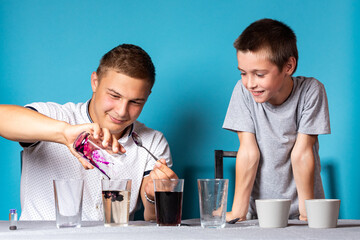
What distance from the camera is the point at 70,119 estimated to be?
1642mm

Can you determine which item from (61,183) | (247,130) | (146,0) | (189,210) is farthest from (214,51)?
(61,183)

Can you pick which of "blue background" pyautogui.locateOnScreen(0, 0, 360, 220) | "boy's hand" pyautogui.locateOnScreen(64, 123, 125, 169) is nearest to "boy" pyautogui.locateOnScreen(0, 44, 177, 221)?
"blue background" pyautogui.locateOnScreen(0, 0, 360, 220)

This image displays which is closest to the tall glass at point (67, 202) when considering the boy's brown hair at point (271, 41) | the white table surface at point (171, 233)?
the white table surface at point (171, 233)

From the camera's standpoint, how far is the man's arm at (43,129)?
0.95 meters

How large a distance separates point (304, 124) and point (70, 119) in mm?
852

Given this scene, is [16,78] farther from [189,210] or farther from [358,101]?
[358,101]

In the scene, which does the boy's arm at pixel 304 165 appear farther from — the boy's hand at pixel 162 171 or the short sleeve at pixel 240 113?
the boy's hand at pixel 162 171

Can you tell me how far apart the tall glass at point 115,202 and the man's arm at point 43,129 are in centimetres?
7

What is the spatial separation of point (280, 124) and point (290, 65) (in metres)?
0.21

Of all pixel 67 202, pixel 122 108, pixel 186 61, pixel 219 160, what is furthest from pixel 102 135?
pixel 186 61

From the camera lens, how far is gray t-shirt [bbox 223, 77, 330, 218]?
1552mm

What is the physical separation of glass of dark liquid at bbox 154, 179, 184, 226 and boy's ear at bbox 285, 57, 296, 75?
2.52ft

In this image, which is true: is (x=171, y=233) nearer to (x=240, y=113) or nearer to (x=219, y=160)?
(x=240, y=113)

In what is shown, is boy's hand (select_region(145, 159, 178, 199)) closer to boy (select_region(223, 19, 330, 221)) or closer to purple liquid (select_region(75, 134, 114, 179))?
purple liquid (select_region(75, 134, 114, 179))
